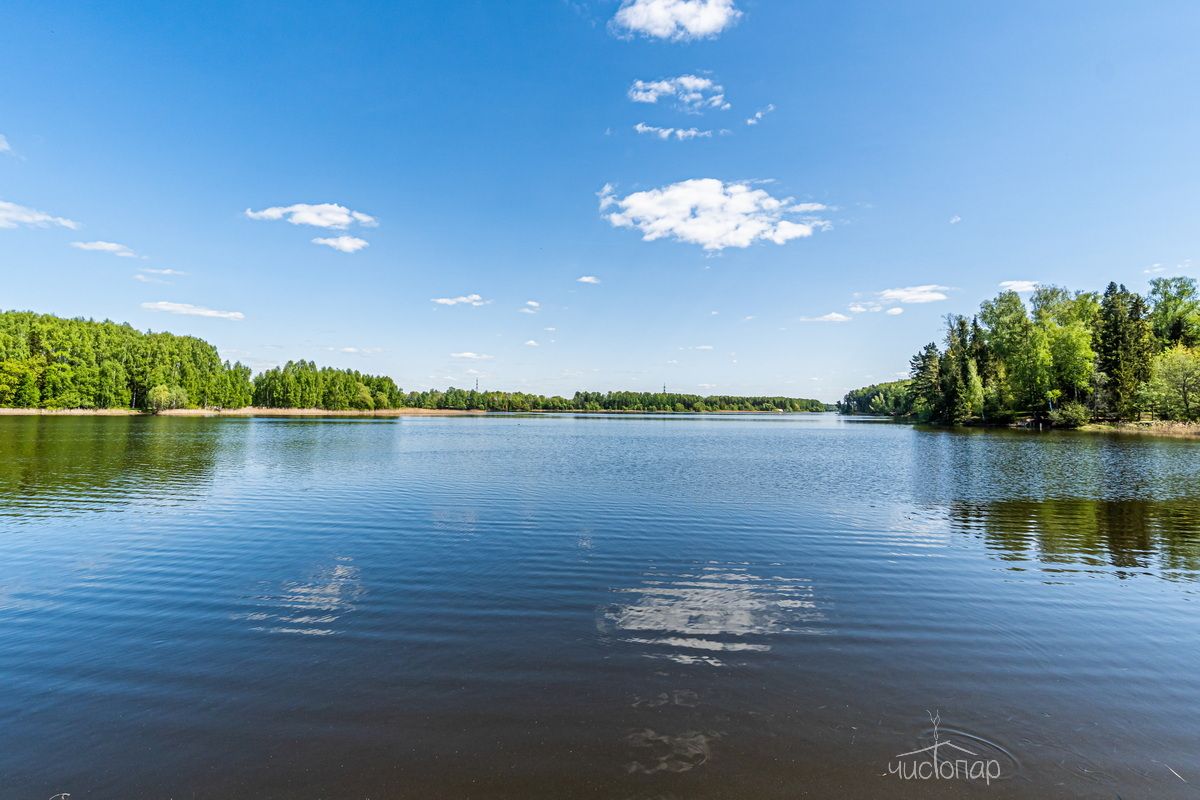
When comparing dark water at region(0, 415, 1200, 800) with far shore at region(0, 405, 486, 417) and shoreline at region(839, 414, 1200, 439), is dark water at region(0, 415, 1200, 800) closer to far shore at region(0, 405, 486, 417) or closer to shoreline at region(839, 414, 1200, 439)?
shoreline at region(839, 414, 1200, 439)

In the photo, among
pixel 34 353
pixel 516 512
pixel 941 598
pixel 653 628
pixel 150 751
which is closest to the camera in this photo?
pixel 150 751

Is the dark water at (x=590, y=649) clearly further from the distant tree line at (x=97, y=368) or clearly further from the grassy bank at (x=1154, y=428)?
the distant tree line at (x=97, y=368)

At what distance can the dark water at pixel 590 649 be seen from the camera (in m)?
6.25

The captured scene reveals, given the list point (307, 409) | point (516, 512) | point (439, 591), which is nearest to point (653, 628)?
point (439, 591)

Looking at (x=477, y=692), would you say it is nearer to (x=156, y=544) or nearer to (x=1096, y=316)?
(x=156, y=544)

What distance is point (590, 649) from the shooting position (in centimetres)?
941

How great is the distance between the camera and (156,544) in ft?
55.2

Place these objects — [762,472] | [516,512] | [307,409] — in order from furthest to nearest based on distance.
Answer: [307,409], [762,472], [516,512]

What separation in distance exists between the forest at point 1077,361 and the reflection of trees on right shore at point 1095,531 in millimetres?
69103

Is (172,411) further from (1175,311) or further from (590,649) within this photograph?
(1175,311)

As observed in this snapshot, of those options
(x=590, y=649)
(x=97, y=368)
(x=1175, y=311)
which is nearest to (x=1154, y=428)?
(x=1175, y=311)

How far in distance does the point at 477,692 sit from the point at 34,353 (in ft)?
580

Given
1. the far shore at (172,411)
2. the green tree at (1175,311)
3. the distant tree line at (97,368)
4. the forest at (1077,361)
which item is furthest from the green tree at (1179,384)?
the far shore at (172,411)

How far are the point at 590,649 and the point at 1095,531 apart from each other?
20.3 m
